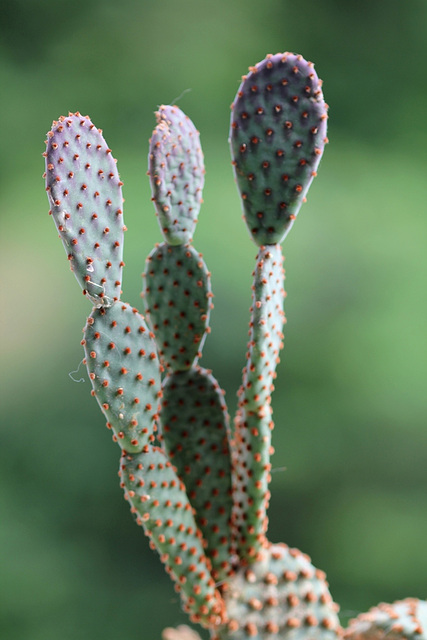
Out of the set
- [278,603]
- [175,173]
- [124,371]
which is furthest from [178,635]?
[175,173]

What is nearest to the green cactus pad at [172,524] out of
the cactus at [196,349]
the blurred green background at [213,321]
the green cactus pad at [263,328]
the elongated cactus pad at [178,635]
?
the cactus at [196,349]

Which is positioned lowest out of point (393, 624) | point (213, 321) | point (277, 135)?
point (393, 624)

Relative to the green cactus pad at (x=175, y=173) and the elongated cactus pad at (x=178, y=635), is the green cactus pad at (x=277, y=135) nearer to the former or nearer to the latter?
the green cactus pad at (x=175, y=173)

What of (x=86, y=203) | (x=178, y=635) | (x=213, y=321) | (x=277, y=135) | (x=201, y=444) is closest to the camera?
(x=86, y=203)

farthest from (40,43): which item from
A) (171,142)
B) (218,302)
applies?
(171,142)

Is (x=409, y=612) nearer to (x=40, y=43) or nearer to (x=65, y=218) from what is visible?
(x=65, y=218)

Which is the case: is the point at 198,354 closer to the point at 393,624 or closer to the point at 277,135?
the point at 277,135

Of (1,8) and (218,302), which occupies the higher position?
(1,8)

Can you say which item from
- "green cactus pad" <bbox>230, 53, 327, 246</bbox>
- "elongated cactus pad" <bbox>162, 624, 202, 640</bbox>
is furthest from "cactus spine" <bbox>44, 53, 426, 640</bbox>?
"elongated cactus pad" <bbox>162, 624, 202, 640</bbox>
